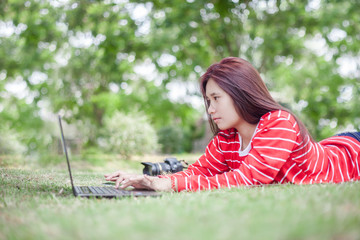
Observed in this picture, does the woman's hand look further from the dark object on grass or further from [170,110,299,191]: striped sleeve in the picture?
the dark object on grass

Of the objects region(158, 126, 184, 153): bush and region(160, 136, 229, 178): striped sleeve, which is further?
region(158, 126, 184, 153): bush

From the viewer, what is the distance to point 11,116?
53.2 feet

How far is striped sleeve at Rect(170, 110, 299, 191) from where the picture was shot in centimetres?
210

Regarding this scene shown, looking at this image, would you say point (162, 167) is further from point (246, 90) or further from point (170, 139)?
point (170, 139)

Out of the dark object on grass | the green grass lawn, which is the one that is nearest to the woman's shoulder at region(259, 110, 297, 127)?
the green grass lawn

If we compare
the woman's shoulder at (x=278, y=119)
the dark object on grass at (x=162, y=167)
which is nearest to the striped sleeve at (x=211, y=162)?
the dark object on grass at (x=162, y=167)

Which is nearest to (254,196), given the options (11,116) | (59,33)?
(59,33)

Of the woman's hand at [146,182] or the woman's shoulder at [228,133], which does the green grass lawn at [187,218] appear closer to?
the woman's hand at [146,182]

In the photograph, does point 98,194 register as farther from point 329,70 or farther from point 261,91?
point 329,70

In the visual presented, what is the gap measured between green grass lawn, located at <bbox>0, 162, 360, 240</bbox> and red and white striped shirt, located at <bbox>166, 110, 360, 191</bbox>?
528 millimetres

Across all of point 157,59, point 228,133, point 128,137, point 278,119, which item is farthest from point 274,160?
point 157,59

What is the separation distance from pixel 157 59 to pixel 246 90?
26.7ft

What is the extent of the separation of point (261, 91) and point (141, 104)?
11294 millimetres

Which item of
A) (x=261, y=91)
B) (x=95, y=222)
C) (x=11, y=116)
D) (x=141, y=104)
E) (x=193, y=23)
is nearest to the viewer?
(x=95, y=222)
